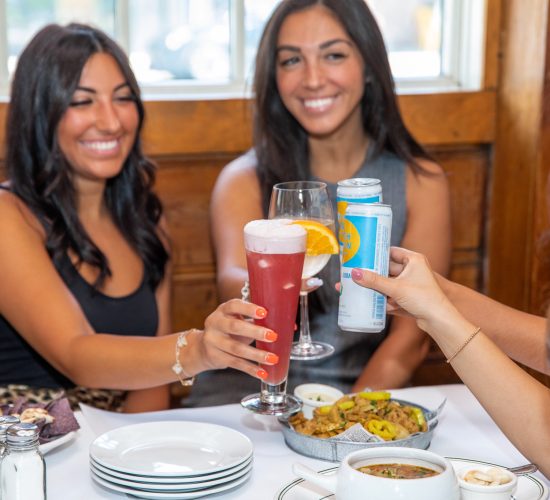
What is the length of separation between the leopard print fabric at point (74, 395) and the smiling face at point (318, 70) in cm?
94

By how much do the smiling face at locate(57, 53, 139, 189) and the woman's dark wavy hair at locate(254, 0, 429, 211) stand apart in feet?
1.48

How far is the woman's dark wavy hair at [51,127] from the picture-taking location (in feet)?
7.49

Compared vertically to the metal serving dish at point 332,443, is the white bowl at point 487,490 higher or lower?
higher

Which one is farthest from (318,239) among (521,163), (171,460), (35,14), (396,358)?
(35,14)

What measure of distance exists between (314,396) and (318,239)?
334 mm

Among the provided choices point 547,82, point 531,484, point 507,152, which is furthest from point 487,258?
point 531,484

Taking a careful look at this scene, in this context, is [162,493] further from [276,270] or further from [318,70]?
[318,70]

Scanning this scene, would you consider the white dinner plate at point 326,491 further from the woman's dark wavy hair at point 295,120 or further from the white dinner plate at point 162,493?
the woman's dark wavy hair at point 295,120

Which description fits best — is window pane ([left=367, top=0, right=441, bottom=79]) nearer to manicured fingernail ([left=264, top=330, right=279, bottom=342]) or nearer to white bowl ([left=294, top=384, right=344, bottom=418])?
white bowl ([left=294, top=384, right=344, bottom=418])

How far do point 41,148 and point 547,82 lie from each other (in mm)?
1608

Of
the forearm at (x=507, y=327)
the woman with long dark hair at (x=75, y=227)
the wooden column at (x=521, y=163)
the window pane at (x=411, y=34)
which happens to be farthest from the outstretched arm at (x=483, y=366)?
the window pane at (x=411, y=34)

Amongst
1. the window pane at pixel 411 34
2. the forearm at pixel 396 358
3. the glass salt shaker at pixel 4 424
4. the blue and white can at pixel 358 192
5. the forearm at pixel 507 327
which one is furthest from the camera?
the window pane at pixel 411 34

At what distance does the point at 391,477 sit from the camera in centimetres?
115

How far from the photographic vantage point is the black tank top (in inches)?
90.0
